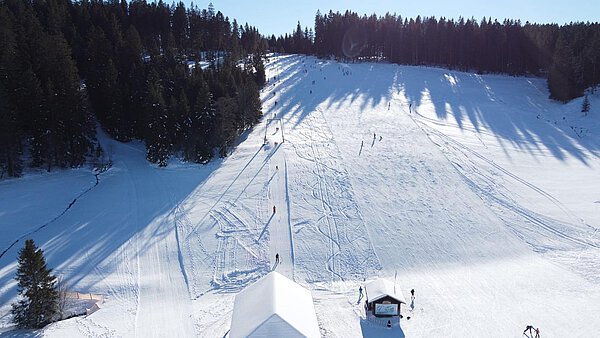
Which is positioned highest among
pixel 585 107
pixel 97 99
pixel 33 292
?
pixel 97 99

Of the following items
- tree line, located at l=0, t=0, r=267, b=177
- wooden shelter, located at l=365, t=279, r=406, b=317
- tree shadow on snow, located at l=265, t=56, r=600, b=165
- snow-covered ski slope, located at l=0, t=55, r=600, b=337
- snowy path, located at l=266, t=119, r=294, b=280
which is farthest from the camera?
tree shadow on snow, located at l=265, t=56, r=600, b=165

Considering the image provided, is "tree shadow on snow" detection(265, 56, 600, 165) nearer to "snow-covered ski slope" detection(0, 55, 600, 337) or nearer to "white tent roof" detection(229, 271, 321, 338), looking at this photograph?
"snow-covered ski slope" detection(0, 55, 600, 337)

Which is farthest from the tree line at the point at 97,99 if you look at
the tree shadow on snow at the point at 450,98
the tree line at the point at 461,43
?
the tree line at the point at 461,43

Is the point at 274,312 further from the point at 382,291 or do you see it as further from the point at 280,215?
the point at 280,215

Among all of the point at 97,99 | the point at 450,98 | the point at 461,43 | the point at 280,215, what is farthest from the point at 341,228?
the point at 461,43

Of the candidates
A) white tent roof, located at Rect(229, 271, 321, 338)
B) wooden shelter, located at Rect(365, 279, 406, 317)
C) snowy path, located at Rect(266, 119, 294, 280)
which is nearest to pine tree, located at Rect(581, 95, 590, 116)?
snowy path, located at Rect(266, 119, 294, 280)

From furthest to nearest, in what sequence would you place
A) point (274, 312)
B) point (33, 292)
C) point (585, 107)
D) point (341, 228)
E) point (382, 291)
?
point (585, 107), point (341, 228), point (382, 291), point (33, 292), point (274, 312)
